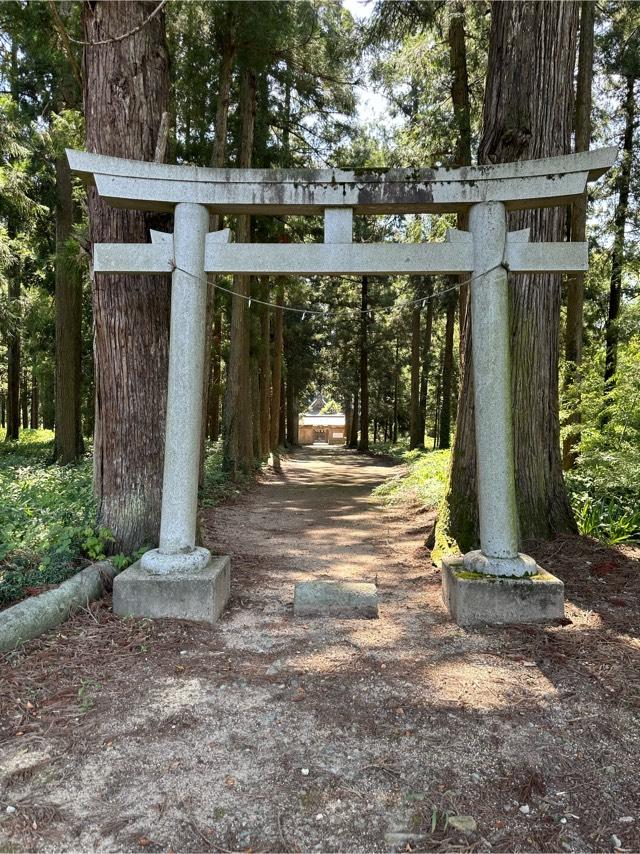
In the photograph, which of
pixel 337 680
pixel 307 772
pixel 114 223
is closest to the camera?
pixel 307 772

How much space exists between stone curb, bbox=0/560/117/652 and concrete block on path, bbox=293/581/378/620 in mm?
1637

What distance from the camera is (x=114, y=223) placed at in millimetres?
5371

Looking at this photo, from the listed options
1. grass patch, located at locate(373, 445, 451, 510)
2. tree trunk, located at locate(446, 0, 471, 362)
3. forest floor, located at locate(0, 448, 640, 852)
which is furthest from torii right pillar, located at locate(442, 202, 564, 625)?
tree trunk, located at locate(446, 0, 471, 362)

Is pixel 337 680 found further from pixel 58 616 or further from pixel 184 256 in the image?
pixel 184 256

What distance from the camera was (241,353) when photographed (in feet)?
43.4

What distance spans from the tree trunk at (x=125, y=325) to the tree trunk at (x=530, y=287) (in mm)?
3225

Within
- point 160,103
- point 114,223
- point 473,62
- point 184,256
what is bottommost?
point 184,256

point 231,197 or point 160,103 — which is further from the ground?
point 160,103

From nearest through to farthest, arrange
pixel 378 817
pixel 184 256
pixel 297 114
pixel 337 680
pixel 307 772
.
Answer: pixel 378 817 < pixel 307 772 < pixel 337 680 < pixel 184 256 < pixel 297 114

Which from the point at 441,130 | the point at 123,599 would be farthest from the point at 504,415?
the point at 441,130

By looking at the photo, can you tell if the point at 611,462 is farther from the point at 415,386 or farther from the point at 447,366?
the point at 415,386

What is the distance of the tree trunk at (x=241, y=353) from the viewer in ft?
39.4

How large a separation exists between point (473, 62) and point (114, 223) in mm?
9579

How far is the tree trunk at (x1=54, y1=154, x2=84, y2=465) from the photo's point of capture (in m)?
12.5
